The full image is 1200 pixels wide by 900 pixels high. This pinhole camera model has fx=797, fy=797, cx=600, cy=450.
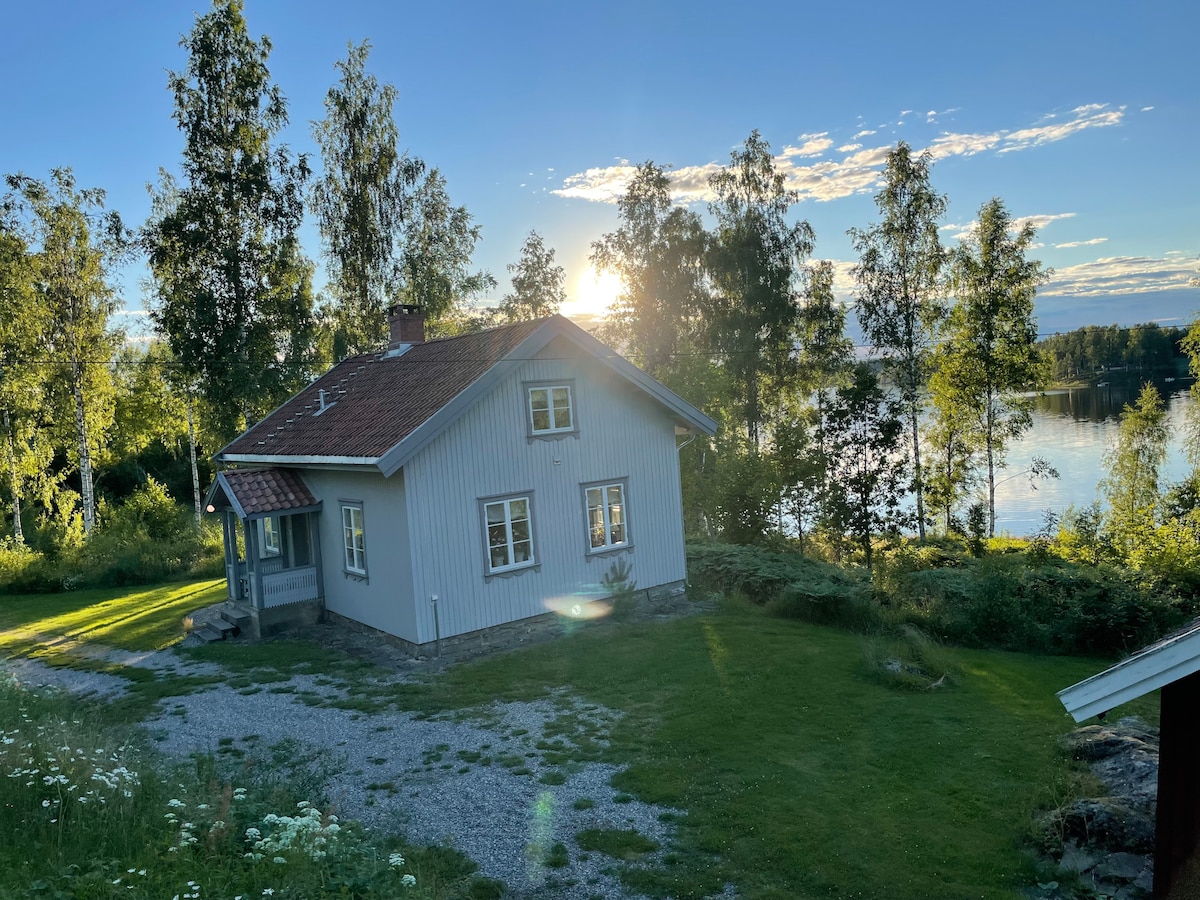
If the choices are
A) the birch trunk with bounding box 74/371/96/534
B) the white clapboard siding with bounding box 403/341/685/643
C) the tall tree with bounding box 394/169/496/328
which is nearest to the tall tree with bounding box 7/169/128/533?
the birch trunk with bounding box 74/371/96/534

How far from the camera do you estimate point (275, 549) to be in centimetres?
1820

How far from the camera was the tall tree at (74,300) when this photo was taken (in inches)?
1027

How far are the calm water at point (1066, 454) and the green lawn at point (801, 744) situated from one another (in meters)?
20.2

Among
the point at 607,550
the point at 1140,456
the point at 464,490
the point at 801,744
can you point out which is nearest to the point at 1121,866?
the point at 801,744

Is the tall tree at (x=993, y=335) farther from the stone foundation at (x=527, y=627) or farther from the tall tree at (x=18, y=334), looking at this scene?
the tall tree at (x=18, y=334)

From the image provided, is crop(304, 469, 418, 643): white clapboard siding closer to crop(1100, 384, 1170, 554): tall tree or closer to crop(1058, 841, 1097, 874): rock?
crop(1058, 841, 1097, 874): rock

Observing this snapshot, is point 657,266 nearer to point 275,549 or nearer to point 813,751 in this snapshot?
point 275,549

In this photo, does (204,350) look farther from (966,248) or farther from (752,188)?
(966,248)

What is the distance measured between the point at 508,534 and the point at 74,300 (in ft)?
68.5

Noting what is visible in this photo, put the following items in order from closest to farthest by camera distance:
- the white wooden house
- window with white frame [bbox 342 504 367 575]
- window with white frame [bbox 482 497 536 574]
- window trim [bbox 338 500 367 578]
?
the white wooden house
window with white frame [bbox 482 497 536 574]
window trim [bbox 338 500 367 578]
window with white frame [bbox 342 504 367 575]

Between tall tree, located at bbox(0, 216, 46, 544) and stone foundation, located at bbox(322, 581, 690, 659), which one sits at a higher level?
tall tree, located at bbox(0, 216, 46, 544)

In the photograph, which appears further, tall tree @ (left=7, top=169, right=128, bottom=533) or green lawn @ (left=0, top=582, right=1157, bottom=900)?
tall tree @ (left=7, top=169, right=128, bottom=533)

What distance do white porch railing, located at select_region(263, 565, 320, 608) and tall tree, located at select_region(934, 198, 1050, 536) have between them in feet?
75.5

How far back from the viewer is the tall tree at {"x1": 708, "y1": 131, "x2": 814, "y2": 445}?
104 feet
